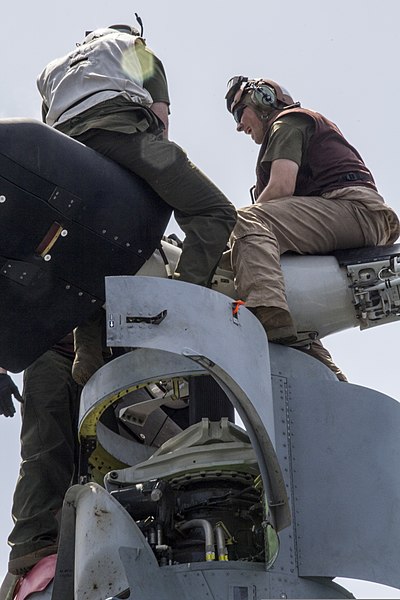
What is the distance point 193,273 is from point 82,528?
6.93 ft

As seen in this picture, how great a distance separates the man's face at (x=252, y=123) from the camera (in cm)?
1214

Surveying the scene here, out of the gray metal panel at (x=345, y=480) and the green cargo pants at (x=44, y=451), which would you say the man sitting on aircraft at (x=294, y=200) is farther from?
the green cargo pants at (x=44, y=451)

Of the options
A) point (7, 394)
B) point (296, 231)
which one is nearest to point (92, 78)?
point (296, 231)

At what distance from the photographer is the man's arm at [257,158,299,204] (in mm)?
11164

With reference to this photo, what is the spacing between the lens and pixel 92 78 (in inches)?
406

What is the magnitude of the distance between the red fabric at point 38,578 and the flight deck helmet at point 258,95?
177 inches

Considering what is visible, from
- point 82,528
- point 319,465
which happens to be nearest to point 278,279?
point 319,465

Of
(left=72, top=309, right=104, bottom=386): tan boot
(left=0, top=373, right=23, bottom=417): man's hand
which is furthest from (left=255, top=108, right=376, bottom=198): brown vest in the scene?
(left=0, top=373, right=23, bottom=417): man's hand

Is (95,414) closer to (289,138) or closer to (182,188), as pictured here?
(182,188)

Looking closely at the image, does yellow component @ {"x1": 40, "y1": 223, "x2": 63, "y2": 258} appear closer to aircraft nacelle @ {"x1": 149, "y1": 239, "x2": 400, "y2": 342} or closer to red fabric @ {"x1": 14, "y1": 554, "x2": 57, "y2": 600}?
aircraft nacelle @ {"x1": 149, "y1": 239, "x2": 400, "y2": 342}

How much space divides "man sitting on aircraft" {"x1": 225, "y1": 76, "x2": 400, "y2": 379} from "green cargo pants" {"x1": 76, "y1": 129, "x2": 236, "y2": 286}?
0.91ft

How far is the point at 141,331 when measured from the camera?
28.7 ft

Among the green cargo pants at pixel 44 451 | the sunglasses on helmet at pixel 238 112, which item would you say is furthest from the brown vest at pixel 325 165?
the green cargo pants at pixel 44 451

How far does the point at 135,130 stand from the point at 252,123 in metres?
2.20
